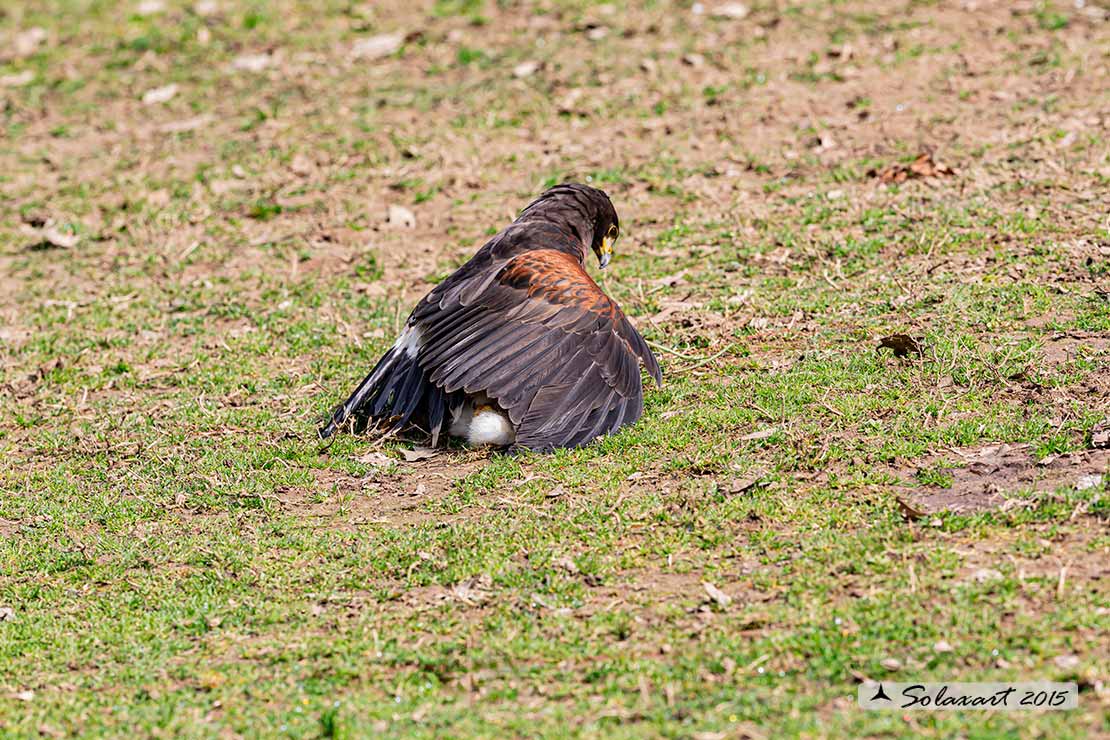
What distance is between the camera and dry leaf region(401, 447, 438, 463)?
7.08 m

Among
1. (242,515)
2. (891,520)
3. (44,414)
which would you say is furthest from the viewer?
(44,414)

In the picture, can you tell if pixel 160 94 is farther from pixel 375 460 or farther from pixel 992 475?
pixel 992 475

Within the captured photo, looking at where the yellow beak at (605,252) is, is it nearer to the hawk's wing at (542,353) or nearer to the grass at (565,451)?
the grass at (565,451)

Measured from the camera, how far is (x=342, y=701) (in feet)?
16.2

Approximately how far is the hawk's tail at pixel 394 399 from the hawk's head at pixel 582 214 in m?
1.42

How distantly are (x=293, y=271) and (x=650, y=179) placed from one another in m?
2.96

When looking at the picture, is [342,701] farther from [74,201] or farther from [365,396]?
[74,201]

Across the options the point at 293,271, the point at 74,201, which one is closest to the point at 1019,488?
the point at 293,271

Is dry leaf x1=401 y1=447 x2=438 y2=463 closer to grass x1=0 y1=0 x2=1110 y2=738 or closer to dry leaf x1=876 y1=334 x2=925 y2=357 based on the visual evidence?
grass x1=0 y1=0 x2=1110 y2=738

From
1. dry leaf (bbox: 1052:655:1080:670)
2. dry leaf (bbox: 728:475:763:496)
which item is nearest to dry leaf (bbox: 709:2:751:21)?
dry leaf (bbox: 728:475:763:496)

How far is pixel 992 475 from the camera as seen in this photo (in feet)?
19.9

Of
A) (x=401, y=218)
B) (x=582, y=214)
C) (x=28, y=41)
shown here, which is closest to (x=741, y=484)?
(x=582, y=214)

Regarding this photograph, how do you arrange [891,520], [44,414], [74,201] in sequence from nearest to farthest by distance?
[891,520]
[44,414]
[74,201]

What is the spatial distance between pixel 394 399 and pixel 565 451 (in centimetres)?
115
